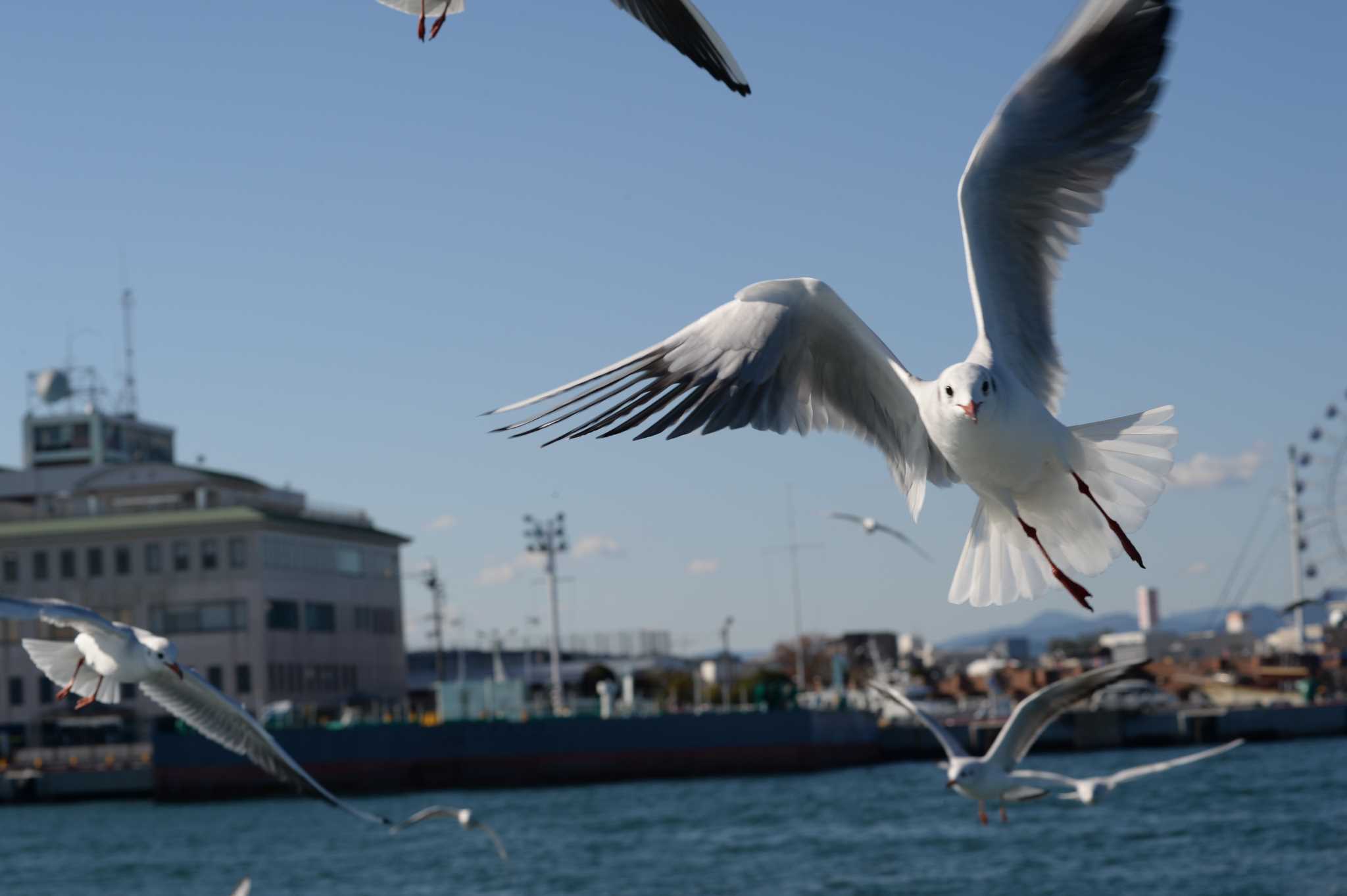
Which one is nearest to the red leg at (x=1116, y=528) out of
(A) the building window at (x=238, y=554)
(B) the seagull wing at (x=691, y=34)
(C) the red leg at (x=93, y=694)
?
(B) the seagull wing at (x=691, y=34)

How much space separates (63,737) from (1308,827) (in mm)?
48986

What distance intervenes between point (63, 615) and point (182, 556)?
69.0 m

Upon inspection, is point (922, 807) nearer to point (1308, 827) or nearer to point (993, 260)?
point (1308, 827)

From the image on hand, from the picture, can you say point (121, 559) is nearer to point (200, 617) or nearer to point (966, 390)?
point (200, 617)

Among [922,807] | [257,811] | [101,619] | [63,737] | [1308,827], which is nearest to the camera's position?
[101,619]

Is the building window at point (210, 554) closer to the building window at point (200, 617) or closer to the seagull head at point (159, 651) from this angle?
the building window at point (200, 617)

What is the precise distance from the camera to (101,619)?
1087 cm

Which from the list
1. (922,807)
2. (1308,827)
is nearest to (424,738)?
(922,807)

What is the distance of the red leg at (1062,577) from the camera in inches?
266

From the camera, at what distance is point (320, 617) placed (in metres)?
79.8

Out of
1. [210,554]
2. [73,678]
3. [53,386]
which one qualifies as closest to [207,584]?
[210,554]

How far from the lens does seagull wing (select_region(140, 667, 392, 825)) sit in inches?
438

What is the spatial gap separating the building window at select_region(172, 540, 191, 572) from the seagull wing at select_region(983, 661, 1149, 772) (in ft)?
210

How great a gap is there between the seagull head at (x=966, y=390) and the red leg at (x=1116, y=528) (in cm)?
62
